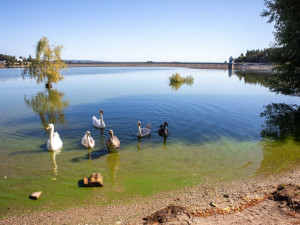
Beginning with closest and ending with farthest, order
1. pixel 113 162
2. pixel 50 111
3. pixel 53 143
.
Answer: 1. pixel 113 162
2. pixel 53 143
3. pixel 50 111

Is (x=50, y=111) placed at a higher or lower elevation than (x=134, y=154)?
higher

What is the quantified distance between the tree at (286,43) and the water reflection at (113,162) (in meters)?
19.0

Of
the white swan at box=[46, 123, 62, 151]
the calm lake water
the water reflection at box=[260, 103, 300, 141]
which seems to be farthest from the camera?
the water reflection at box=[260, 103, 300, 141]

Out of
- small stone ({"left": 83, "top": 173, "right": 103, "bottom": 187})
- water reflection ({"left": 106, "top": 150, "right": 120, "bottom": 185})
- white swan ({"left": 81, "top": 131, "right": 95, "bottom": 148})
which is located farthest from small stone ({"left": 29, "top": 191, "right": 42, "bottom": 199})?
white swan ({"left": 81, "top": 131, "right": 95, "bottom": 148})

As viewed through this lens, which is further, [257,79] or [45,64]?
[257,79]

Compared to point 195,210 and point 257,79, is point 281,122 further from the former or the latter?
point 257,79

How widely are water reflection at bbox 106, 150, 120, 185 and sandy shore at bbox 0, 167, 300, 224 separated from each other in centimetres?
239

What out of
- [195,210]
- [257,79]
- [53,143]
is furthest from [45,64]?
[257,79]

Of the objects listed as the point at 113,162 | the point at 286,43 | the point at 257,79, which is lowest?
the point at 113,162

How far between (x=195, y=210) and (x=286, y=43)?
69.7 feet

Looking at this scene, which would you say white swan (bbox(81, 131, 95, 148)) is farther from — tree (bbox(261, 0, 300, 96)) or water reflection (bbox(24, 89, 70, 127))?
tree (bbox(261, 0, 300, 96))

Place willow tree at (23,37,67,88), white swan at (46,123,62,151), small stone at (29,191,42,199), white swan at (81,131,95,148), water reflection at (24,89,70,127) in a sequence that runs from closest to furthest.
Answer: small stone at (29,191,42,199), white swan at (46,123,62,151), white swan at (81,131,95,148), water reflection at (24,89,70,127), willow tree at (23,37,67,88)

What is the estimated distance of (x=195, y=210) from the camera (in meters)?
7.72

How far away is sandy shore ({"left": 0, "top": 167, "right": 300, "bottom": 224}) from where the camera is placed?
7.16 m
